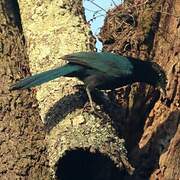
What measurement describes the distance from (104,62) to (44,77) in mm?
668

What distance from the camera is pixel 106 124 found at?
6.12 m

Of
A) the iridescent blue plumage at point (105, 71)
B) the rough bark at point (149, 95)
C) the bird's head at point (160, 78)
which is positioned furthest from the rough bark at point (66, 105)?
the bird's head at point (160, 78)

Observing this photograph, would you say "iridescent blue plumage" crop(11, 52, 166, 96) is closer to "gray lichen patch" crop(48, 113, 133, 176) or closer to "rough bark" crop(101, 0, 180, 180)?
"rough bark" crop(101, 0, 180, 180)

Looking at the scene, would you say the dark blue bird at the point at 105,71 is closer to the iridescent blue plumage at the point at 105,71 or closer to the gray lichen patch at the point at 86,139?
A: the iridescent blue plumage at the point at 105,71

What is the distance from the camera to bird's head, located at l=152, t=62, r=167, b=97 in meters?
6.58

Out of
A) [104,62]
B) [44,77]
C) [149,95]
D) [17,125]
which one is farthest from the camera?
[149,95]

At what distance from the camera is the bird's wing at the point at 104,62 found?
6.26 m

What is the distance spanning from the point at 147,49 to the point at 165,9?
1.34 ft

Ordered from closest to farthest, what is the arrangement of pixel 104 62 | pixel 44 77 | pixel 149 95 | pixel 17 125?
pixel 17 125
pixel 44 77
pixel 104 62
pixel 149 95

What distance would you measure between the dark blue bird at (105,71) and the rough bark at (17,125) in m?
0.19

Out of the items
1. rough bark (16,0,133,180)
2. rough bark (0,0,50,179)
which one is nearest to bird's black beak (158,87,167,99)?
rough bark (16,0,133,180)

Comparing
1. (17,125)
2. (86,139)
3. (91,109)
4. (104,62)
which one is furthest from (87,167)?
(17,125)

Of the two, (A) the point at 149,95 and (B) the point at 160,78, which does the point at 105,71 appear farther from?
(A) the point at 149,95

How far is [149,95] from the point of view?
22.9 feet
